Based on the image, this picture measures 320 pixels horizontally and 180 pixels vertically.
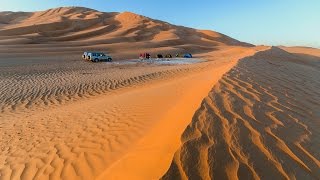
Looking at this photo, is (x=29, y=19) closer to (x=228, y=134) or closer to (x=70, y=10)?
(x=70, y=10)

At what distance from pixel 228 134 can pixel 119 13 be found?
3156 inches

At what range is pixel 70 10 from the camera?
83.4 metres

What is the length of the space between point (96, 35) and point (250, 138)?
2342 inches

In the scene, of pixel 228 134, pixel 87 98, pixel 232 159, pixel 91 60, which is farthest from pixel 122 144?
pixel 91 60

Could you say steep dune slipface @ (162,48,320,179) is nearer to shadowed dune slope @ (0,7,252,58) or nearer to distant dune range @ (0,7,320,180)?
distant dune range @ (0,7,320,180)

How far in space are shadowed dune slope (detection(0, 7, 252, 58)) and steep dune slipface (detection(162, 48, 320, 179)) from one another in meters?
32.9

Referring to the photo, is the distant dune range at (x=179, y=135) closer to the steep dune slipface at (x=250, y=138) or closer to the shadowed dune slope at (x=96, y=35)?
the steep dune slipface at (x=250, y=138)

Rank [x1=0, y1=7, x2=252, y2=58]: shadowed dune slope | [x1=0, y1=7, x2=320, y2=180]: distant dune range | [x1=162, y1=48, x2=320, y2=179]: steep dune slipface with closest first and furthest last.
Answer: [x1=162, y1=48, x2=320, y2=179]: steep dune slipface
[x1=0, y1=7, x2=320, y2=180]: distant dune range
[x1=0, y1=7, x2=252, y2=58]: shadowed dune slope

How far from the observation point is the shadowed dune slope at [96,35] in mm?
47656

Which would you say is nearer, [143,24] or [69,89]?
[69,89]

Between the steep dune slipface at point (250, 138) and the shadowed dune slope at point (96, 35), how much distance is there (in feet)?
108

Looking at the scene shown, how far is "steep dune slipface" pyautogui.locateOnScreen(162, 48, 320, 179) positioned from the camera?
14.2 feet

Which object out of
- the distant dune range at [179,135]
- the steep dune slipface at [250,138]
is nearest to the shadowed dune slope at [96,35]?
the distant dune range at [179,135]

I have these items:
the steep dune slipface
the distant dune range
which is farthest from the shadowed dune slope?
the steep dune slipface
